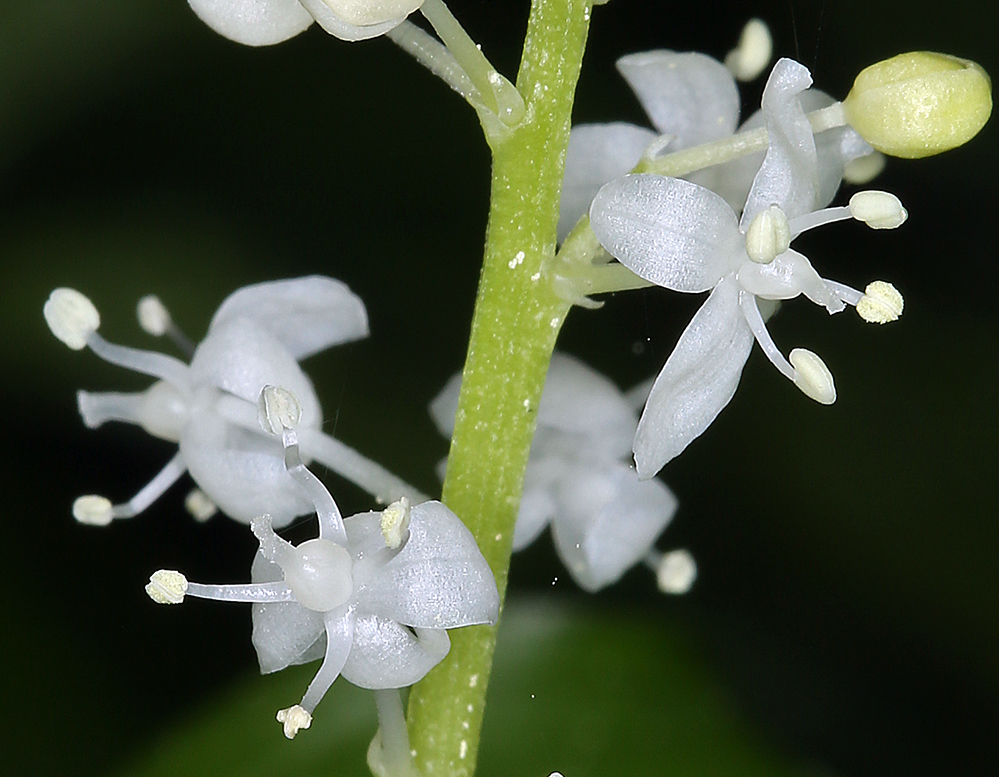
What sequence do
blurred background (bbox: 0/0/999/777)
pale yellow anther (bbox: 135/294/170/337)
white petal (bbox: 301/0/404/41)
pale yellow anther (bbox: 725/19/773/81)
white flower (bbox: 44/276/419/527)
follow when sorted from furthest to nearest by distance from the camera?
1. blurred background (bbox: 0/0/999/777)
2. pale yellow anther (bbox: 135/294/170/337)
3. pale yellow anther (bbox: 725/19/773/81)
4. white flower (bbox: 44/276/419/527)
5. white petal (bbox: 301/0/404/41)

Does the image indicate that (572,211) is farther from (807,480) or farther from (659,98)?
(807,480)

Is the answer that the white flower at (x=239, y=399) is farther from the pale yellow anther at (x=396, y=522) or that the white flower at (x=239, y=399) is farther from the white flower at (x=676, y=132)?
the white flower at (x=676, y=132)

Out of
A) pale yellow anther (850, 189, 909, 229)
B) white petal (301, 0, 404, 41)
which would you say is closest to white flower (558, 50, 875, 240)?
pale yellow anther (850, 189, 909, 229)

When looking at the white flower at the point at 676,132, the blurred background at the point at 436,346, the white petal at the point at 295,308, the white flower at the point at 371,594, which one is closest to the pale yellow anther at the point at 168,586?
the white flower at the point at 371,594

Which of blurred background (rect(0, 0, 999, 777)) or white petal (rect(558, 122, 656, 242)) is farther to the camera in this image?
blurred background (rect(0, 0, 999, 777))

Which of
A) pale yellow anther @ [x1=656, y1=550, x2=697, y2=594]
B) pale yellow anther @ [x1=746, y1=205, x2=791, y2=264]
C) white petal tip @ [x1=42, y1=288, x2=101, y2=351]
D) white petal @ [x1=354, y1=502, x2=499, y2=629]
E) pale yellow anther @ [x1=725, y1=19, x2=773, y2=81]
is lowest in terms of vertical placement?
white petal @ [x1=354, y1=502, x2=499, y2=629]

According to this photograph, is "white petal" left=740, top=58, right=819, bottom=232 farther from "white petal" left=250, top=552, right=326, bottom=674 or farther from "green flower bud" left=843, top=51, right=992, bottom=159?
"white petal" left=250, top=552, right=326, bottom=674
